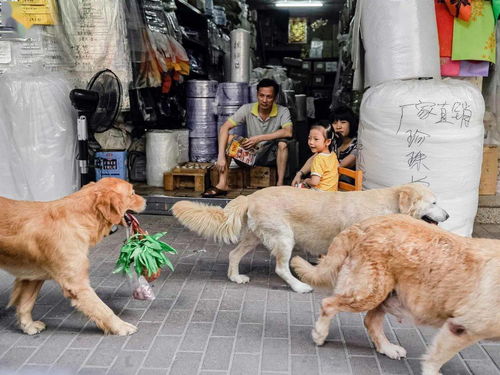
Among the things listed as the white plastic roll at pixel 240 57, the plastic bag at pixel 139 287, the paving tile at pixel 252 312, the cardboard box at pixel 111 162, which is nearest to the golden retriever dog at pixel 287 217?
the paving tile at pixel 252 312

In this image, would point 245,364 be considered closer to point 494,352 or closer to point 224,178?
point 494,352

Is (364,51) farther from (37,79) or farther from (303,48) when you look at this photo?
(303,48)

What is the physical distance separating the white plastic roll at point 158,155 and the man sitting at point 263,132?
2.50 feet

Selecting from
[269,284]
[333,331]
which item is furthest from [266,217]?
[333,331]

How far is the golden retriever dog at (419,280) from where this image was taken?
9.52ft

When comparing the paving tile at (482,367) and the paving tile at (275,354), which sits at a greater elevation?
the paving tile at (275,354)

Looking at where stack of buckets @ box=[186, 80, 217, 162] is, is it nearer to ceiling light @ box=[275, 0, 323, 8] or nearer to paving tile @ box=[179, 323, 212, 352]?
paving tile @ box=[179, 323, 212, 352]

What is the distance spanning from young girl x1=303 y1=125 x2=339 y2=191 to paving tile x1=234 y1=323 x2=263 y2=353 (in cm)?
182

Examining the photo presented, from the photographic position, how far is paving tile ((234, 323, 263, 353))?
3.61m

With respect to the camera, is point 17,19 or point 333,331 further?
point 17,19

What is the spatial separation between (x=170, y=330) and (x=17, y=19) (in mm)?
4422

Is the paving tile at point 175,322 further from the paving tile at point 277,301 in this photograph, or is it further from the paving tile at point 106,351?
the paving tile at point 277,301

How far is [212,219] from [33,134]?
2.83m

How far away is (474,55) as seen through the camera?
5902mm
